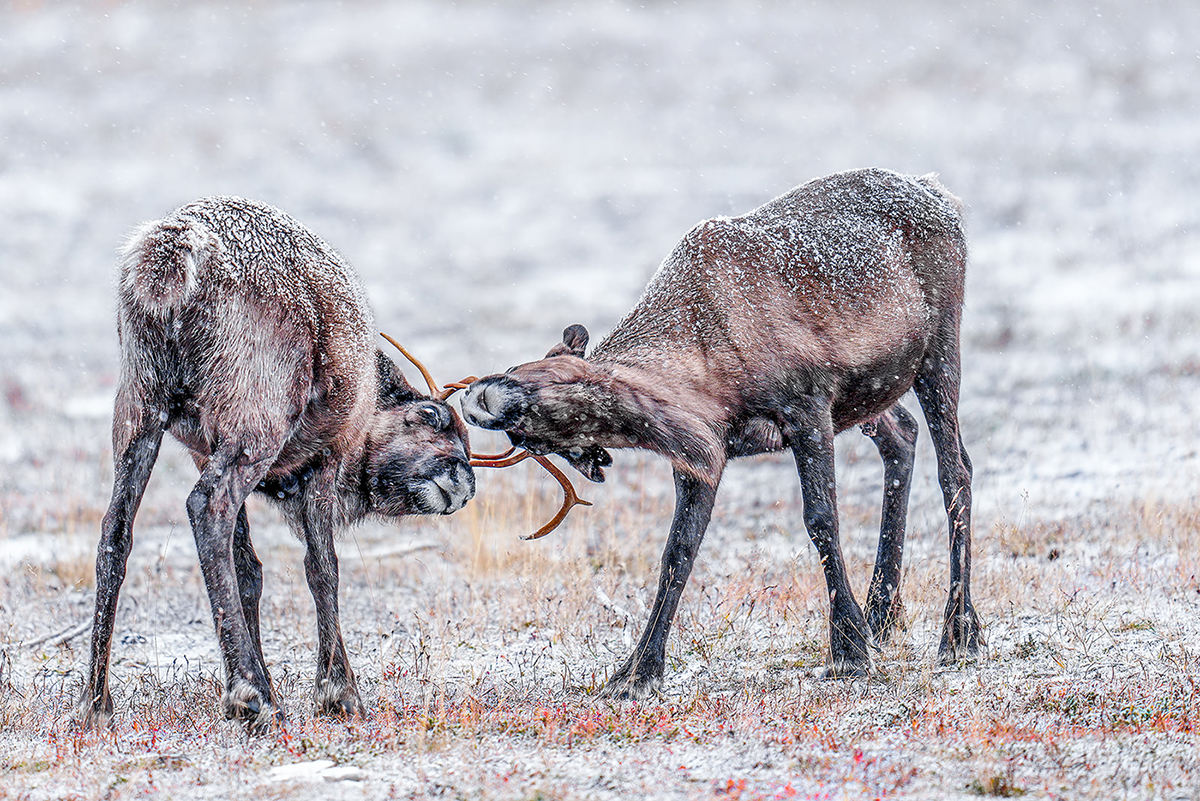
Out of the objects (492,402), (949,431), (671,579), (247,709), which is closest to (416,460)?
(492,402)

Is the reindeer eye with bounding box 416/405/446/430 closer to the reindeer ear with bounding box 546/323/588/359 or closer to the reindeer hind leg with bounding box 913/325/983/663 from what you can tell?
the reindeer ear with bounding box 546/323/588/359

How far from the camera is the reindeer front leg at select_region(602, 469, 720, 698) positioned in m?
5.57

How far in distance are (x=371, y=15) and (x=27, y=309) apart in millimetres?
15709

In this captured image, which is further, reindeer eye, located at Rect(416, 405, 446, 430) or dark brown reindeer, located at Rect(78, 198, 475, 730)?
reindeer eye, located at Rect(416, 405, 446, 430)

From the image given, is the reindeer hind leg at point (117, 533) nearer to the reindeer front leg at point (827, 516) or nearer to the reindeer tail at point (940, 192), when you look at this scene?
the reindeer front leg at point (827, 516)

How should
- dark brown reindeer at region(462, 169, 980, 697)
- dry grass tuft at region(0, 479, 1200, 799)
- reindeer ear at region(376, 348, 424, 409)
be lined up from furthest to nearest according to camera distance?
1. reindeer ear at region(376, 348, 424, 409)
2. dark brown reindeer at region(462, 169, 980, 697)
3. dry grass tuft at region(0, 479, 1200, 799)

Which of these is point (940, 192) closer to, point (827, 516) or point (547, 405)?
point (827, 516)

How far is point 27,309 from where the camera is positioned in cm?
1791

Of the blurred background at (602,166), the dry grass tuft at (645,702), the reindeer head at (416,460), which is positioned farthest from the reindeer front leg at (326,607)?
the blurred background at (602,166)

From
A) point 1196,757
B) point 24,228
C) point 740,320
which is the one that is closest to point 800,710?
point 1196,757

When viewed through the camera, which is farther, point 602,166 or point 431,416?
point 602,166

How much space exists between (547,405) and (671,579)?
110 cm

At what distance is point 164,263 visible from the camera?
16.1ft

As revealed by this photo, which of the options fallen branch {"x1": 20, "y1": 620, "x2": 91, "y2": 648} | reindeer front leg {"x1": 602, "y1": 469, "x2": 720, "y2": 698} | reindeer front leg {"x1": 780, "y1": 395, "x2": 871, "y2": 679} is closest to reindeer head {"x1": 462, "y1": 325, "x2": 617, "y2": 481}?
reindeer front leg {"x1": 602, "y1": 469, "x2": 720, "y2": 698}
